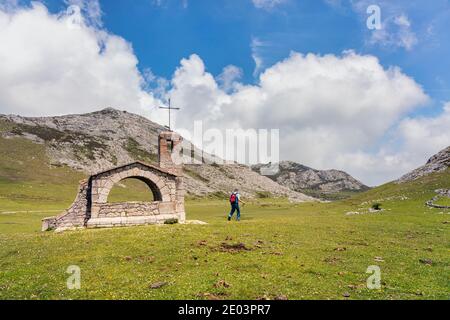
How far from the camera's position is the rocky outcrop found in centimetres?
6380

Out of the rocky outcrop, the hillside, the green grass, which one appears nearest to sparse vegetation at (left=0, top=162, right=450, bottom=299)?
the green grass

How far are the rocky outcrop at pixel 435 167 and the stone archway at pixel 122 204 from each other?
170 feet

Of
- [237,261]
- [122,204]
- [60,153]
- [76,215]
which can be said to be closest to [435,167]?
[122,204]

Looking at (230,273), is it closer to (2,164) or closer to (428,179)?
(428,179)

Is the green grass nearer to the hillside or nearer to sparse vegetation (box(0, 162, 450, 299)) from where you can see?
sparse vegetation (box(0, 162, 450, 299))

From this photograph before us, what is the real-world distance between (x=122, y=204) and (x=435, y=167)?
59.7m

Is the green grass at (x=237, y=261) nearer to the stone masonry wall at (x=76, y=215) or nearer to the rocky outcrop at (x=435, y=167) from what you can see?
the stone masonry wall at (x=76, y=215)

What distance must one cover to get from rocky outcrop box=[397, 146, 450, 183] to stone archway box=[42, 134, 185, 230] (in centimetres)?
5188

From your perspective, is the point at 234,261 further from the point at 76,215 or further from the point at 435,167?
the point at 435,167

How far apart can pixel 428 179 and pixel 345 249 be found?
47631 mm

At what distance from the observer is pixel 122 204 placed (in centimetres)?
3152

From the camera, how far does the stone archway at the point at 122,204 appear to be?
3091 centimetres

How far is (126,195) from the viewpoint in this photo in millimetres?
117062

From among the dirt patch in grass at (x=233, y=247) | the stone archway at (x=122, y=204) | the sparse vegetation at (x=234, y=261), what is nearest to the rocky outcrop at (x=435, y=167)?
the sparse vegetation at (x=234, y=261)
